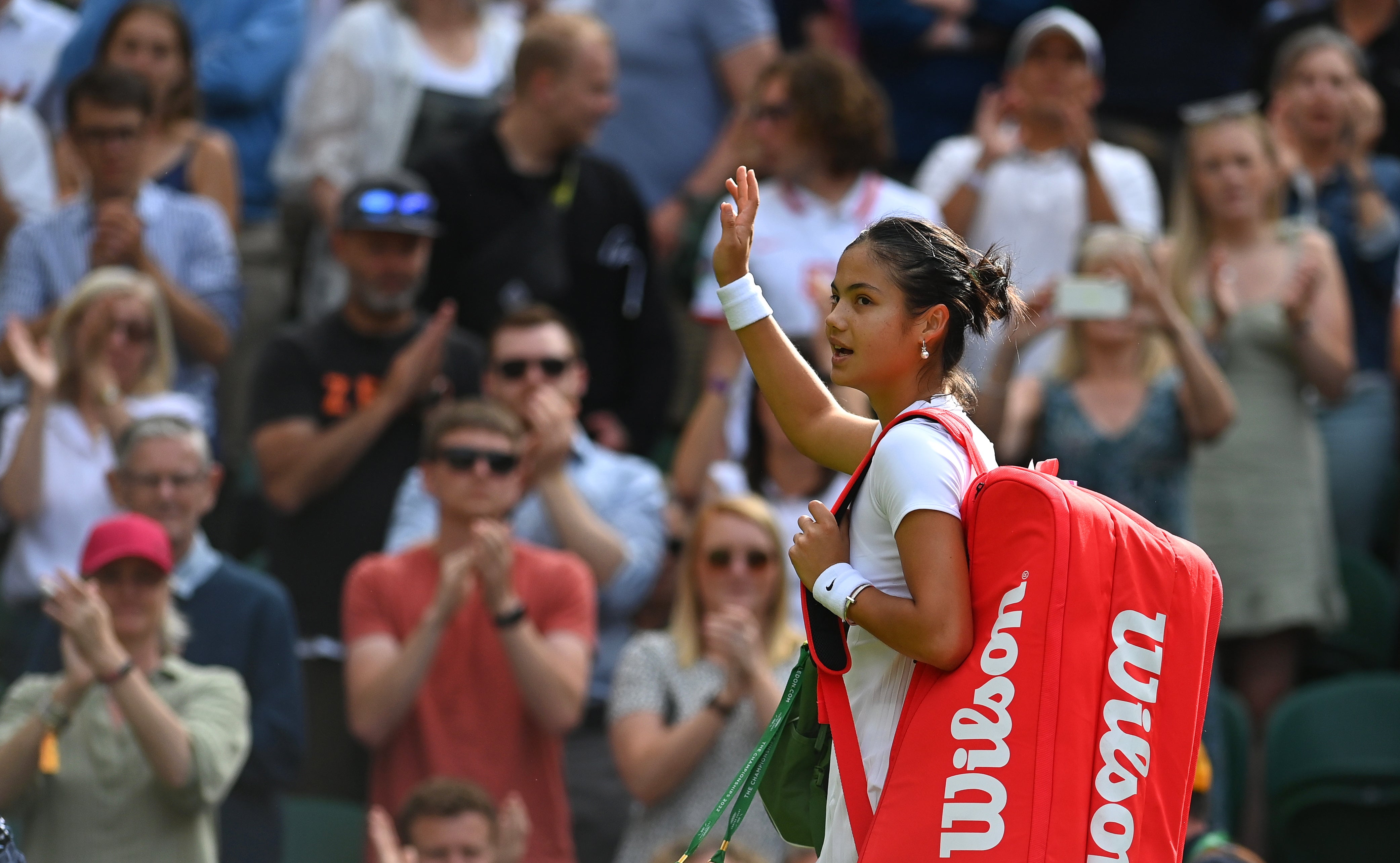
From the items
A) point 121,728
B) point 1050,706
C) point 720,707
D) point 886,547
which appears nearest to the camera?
point 1050,706

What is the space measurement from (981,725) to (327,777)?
4052mm

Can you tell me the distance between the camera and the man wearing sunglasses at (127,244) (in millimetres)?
7594

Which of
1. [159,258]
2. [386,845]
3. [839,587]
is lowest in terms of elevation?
[386,845]

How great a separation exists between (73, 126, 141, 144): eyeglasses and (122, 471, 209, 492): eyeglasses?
203cm

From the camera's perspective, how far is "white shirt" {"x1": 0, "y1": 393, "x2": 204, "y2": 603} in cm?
683

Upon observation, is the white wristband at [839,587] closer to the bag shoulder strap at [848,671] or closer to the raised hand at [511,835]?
the bag shoulder strap at [848,671]

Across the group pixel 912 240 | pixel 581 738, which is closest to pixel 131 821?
pixel 581 738

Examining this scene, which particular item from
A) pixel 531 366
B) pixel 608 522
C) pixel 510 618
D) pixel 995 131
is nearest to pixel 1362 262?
pixel 995 131

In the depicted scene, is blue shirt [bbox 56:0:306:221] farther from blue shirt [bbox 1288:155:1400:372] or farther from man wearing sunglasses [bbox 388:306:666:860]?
blue shirt [bbox 1288:155:1400:372]

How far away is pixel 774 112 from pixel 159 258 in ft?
8.58

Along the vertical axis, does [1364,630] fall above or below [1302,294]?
below

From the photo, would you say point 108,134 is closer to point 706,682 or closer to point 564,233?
point 564,233

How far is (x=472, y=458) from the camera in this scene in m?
6.46

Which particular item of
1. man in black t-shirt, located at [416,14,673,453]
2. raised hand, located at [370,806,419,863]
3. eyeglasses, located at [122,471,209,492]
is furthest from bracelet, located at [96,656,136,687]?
man in black t-shirt, located at [416,14,673,453]
